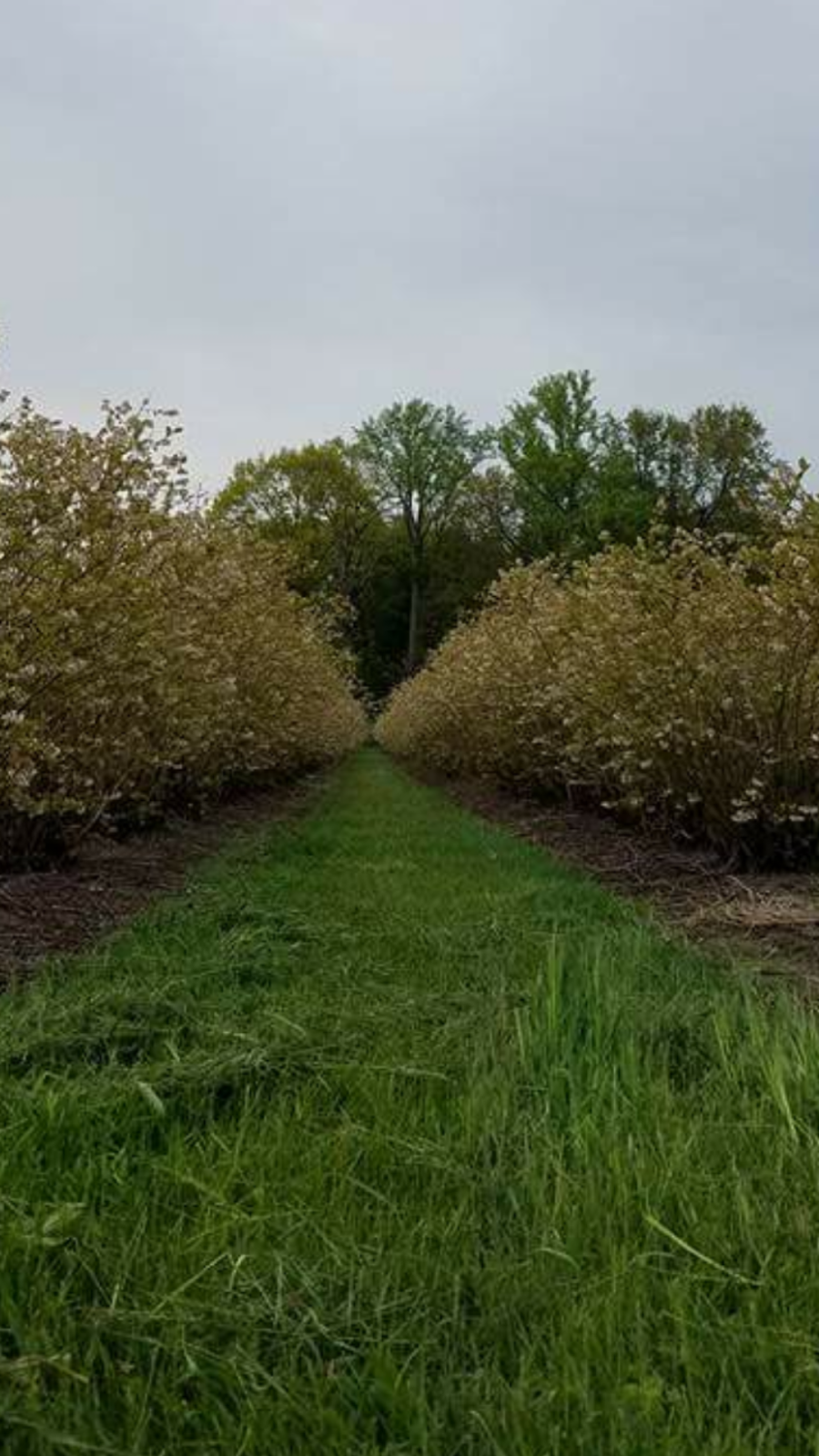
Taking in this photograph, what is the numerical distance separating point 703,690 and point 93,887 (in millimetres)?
4365

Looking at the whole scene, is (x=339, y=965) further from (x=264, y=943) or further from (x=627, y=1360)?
(x=627, y=1360)

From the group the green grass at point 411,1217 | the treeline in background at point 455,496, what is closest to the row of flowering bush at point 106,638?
the green grass at point 411,1217

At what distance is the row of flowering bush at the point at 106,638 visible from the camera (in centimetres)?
647

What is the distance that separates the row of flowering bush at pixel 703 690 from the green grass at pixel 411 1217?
368 cm

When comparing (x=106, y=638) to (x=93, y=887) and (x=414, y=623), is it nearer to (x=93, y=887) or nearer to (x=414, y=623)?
(x=93, y=887)

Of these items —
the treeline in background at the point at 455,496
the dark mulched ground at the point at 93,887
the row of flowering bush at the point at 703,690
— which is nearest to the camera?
the dark mulched ground at the point at 93,887

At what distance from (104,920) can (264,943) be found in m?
2.00

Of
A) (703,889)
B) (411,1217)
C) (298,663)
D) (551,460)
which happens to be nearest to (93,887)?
(703,889)

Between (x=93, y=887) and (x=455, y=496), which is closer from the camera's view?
(x=93, y=887)

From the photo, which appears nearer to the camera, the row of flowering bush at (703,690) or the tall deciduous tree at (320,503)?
the row of flowering bush at (703,690)

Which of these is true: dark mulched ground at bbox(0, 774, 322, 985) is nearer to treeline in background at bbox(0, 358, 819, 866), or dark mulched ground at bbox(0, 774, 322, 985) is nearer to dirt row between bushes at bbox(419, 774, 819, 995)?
treeline in background at bbox(0, 358, 819, 866)

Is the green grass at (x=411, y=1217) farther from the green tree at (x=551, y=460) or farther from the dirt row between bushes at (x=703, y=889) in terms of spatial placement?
the green tree at (x=551, y=460)

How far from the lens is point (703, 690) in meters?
8.30

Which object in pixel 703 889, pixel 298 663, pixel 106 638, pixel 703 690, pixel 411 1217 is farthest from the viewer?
pixel 298 663
